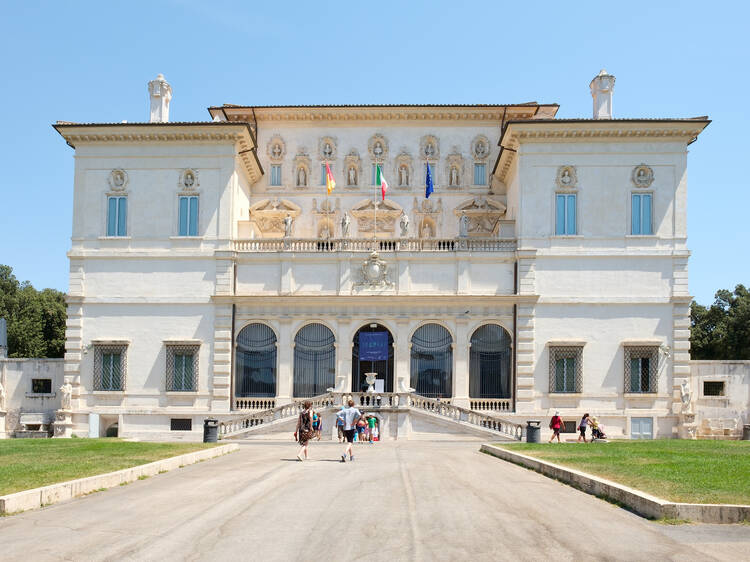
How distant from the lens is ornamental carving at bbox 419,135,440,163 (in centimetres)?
5019

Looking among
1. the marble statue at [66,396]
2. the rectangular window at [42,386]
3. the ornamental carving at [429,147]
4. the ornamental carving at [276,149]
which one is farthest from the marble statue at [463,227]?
the rectangular window at [42,386]

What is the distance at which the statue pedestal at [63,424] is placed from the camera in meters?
43.2

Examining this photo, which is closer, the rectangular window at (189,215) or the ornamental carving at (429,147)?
the rectangular window at (189,215)

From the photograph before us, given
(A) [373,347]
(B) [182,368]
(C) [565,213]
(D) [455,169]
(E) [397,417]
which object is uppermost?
(D) [455,169]

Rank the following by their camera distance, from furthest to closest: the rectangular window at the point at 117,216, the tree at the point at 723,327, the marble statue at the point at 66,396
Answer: the tree at the point at 723,327 < the rectangular window at the point at 117,216 < the marble statue at the point at 66,396

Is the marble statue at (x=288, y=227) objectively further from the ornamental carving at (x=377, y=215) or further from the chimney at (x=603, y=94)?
the chimney at (x=603, y=94)

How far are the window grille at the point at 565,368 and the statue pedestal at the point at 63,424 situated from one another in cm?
2406

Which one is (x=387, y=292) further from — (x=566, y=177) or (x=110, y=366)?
(x=110, y=366)

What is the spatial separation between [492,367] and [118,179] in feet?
71.4

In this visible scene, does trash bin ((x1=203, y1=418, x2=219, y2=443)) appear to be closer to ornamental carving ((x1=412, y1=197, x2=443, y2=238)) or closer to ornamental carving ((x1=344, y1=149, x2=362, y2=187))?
ornamental carving ((x1=412, y1=197, x2=443, y2=238))

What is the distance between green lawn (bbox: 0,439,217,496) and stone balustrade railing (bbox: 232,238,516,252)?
1726 centimetres

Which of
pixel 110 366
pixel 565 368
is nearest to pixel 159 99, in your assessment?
pixel 110 366

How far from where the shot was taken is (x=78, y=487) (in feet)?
56.5

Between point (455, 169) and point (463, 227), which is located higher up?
point (455, 169)
